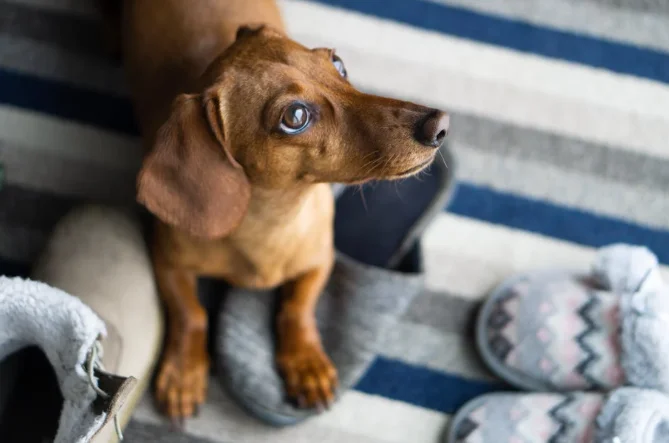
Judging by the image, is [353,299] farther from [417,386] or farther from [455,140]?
[455,140]

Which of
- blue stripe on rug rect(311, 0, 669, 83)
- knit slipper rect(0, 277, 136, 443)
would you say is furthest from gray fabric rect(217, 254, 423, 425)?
blue stripe on rug rect(311, 0, 669, 83)

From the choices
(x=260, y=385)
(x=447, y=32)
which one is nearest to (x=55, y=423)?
(x=260, y=385)

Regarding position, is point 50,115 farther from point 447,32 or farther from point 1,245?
point 447,32

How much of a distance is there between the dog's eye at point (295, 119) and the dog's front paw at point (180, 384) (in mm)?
740

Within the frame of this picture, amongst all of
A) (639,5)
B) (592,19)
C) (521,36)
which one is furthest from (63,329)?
(639,5)

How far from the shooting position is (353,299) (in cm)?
162

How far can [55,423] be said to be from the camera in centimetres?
138

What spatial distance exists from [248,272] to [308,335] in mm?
257

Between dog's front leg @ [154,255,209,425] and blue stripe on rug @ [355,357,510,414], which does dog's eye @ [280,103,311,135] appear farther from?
blue stripe on rug @ [355,357,510,414]

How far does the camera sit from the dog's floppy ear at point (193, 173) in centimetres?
109

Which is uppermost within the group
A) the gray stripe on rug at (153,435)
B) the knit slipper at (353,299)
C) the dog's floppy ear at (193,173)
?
the dog's floppy ear at (193,173)

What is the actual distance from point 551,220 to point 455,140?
0.34m

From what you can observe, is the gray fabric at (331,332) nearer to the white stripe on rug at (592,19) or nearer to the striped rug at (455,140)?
the striped rug at (455,140)

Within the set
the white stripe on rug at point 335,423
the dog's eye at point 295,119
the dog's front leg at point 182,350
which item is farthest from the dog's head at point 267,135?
the white stripe on rug at point 335,423
